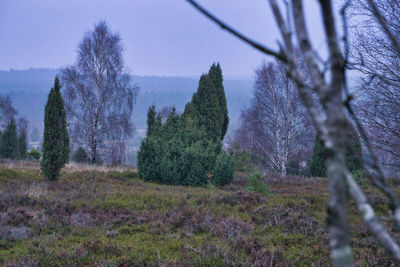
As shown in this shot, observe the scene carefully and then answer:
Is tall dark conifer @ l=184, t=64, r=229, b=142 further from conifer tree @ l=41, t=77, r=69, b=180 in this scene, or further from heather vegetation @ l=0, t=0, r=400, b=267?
conifer tree @ l=41, t=77, r=69, b=180

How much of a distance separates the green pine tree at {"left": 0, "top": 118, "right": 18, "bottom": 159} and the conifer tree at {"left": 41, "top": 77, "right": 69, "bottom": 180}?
62.0 ft

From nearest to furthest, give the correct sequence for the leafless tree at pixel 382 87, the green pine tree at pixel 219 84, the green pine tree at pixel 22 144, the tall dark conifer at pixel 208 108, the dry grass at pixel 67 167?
the leafless tree at pixel 382 87 → the dry grass at pixel 67 167 → the tall dark conifer at pixel 208 108 → the green pine tree at pixel 219 84 → the green pine tree at pixel 22 144

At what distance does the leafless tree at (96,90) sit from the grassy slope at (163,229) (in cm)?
1106

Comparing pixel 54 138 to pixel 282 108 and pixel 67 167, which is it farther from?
pixel 282 108

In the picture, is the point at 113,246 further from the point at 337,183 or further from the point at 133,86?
the point at 133,86

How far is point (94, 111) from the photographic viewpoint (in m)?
21.0

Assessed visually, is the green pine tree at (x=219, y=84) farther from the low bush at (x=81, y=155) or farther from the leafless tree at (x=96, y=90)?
the low bush at (x=81, y=155)

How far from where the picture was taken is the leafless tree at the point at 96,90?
20.7m

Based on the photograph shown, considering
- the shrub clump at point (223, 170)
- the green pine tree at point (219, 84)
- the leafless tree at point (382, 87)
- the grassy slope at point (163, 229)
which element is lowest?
the grassy slope at point (163, 229)

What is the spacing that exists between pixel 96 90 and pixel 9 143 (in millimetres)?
12687

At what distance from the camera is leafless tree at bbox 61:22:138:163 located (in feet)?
67.8

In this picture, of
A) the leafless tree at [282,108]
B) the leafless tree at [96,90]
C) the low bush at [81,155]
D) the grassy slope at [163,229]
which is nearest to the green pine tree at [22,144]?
the low bush at [81,155]

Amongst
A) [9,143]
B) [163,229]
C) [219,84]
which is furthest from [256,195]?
[9,143]

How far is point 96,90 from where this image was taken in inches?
823
